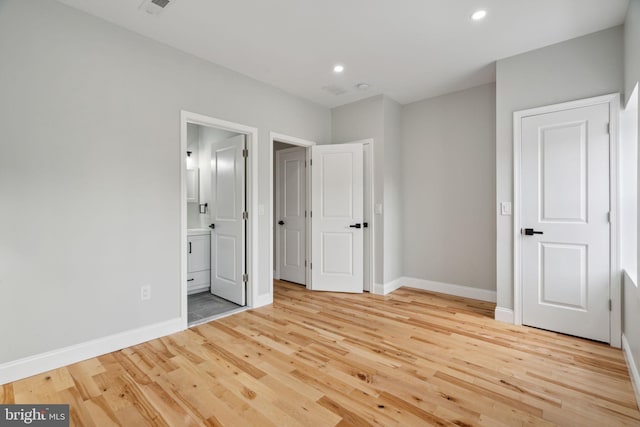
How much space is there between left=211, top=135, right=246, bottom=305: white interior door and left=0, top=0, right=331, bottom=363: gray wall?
2.65ft

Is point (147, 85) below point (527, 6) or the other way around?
below

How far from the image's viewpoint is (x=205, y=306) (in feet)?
12.1

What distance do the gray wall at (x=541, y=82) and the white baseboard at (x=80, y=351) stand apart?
3.47 metres

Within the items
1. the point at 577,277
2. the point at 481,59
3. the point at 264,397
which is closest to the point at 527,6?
the point at 481,59

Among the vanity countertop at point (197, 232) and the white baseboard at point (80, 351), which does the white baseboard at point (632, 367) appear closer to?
the white baseboard at point (80, 351)

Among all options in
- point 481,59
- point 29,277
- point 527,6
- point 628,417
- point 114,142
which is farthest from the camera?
point 481,59

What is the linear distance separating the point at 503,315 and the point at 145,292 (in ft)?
11.8

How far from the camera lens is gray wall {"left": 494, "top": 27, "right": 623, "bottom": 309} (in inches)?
104

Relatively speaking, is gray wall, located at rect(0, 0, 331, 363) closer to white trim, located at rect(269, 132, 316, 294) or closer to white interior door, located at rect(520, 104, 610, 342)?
white trim, located at rect(269, 132, 316, 294)

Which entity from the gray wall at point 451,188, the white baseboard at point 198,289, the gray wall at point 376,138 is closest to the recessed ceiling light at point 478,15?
the gray wall at point 451,188

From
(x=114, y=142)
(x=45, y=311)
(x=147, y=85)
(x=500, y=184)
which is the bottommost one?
(x=45, y=311)

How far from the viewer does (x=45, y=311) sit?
2.20 metres

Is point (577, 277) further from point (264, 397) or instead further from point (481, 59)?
point (264, 397)

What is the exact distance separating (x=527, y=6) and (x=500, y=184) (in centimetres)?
161
